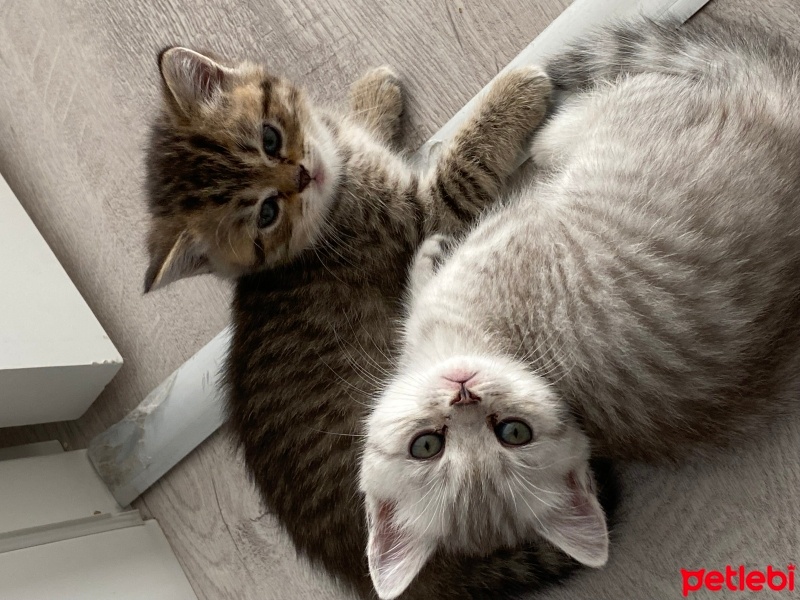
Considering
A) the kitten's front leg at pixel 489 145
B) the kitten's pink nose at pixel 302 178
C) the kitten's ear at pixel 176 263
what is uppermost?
the kitten's ear at pixel 176 263

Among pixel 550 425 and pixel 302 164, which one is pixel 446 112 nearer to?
pixel 302 164

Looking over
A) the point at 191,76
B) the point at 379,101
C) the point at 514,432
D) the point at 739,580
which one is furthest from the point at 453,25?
the point at 739,580

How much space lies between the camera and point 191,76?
104cm

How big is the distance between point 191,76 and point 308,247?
36 centimetres

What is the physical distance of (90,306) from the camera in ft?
5.00

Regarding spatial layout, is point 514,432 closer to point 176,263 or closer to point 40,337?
point 176,263

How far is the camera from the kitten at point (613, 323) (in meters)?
0.85

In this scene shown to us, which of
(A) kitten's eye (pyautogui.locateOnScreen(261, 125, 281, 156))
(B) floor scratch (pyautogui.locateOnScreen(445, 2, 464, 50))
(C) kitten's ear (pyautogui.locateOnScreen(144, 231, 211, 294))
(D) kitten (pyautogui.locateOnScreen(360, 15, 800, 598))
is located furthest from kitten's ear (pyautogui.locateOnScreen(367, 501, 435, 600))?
(B) floor scratch (pyautogui.locateOnScreen(445, 2, 464, 50))

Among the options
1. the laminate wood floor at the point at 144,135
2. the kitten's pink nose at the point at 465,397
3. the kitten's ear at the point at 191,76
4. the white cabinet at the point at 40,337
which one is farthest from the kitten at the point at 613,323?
the white cabinet at the point at 40,337

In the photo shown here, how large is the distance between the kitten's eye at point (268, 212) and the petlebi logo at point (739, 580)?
3.22 ft

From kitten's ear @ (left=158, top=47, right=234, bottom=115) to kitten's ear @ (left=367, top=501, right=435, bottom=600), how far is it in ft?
2.46

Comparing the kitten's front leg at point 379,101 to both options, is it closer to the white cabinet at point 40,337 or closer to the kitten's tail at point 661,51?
the kitten's tail at point 661,51

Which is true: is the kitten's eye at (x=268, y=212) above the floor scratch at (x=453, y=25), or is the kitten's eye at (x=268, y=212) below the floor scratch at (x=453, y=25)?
above

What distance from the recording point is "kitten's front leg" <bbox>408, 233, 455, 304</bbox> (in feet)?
3.60
